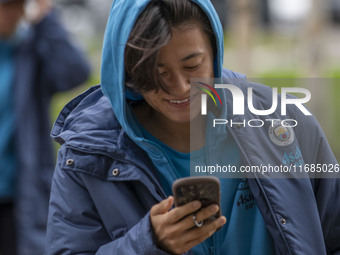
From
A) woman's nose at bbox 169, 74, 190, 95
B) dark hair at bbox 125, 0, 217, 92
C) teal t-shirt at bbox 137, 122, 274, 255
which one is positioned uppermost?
dark hair at bbox 125, 0, 217, 92

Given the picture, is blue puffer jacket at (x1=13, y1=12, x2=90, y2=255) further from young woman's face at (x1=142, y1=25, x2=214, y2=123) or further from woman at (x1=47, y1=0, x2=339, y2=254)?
young woman's face at (x1=142, y1=25, x2=214, y2=123)

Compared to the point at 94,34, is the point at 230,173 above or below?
below

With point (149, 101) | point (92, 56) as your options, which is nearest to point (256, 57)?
point (92, 56)

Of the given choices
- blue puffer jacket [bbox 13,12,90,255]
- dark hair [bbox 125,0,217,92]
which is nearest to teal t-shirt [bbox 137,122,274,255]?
dark hair [bbox 125,0,217,92]

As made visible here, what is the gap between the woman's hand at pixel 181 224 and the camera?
1654 millimetres

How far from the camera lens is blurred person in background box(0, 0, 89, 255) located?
3.80m

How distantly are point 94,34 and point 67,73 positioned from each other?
10967mm

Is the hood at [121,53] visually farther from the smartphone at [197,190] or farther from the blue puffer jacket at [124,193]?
the smartphone at [197,190]

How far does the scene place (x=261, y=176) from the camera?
6.20 ft

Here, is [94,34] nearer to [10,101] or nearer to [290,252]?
[10,101]

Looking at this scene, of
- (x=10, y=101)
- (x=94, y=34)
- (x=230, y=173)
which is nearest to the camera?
(x=230, y=173)

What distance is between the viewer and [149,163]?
1952 mm

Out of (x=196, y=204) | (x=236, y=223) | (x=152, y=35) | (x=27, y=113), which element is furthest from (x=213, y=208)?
(x=27, y=113)

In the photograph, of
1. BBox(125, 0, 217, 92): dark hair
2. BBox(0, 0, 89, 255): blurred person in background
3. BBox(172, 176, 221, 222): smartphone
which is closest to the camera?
BBox(172, 176, 221, 222): smartphone
